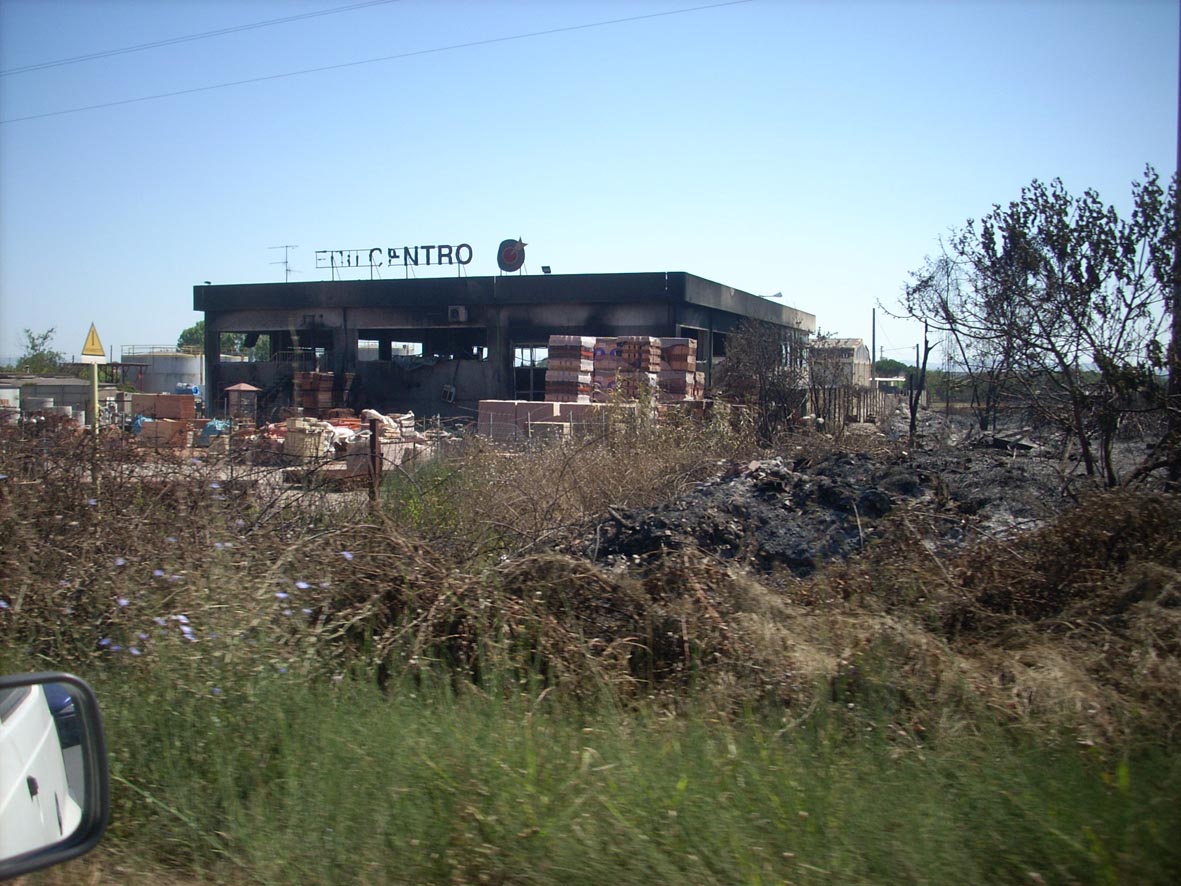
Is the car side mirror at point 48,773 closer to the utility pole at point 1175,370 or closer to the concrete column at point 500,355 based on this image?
the utility pole at point 1175,370

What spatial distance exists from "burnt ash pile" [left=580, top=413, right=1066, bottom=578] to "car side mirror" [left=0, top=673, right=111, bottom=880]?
4.62 m

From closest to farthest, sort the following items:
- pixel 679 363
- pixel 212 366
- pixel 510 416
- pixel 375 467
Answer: pixel 375 467
pixel 510 416
pixel 679 363
pixel 212 366

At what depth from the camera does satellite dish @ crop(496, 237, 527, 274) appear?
129 ft

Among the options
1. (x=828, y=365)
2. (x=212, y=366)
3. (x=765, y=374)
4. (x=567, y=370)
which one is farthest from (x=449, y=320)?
(x=828, y=365)

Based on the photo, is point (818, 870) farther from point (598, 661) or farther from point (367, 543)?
point (367, 543)

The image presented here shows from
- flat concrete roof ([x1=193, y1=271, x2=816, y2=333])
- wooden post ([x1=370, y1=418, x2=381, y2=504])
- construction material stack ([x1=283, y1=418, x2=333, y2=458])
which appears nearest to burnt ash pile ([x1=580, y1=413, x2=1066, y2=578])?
wooden post ([x1=370, y1=418, x2=381, y2=504])

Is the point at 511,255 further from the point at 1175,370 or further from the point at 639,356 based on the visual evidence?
the point at 1175,370

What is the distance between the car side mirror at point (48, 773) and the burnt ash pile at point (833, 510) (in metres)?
4.62

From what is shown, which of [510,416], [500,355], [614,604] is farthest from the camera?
[500,355]

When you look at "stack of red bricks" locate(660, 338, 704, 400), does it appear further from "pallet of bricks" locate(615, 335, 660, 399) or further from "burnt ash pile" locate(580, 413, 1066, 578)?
"burnt ash pile" locate(580, 413, 1066, 578)

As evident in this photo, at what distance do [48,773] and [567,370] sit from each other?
20.1 metres

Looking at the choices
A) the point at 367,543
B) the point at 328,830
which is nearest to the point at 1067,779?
the point at 328,830

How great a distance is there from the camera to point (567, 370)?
73.2 ft

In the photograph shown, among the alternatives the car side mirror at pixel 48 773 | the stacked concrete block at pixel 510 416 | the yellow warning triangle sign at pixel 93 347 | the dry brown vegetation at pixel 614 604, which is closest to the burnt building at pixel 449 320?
the stacked concrete block at pixel 510 416
